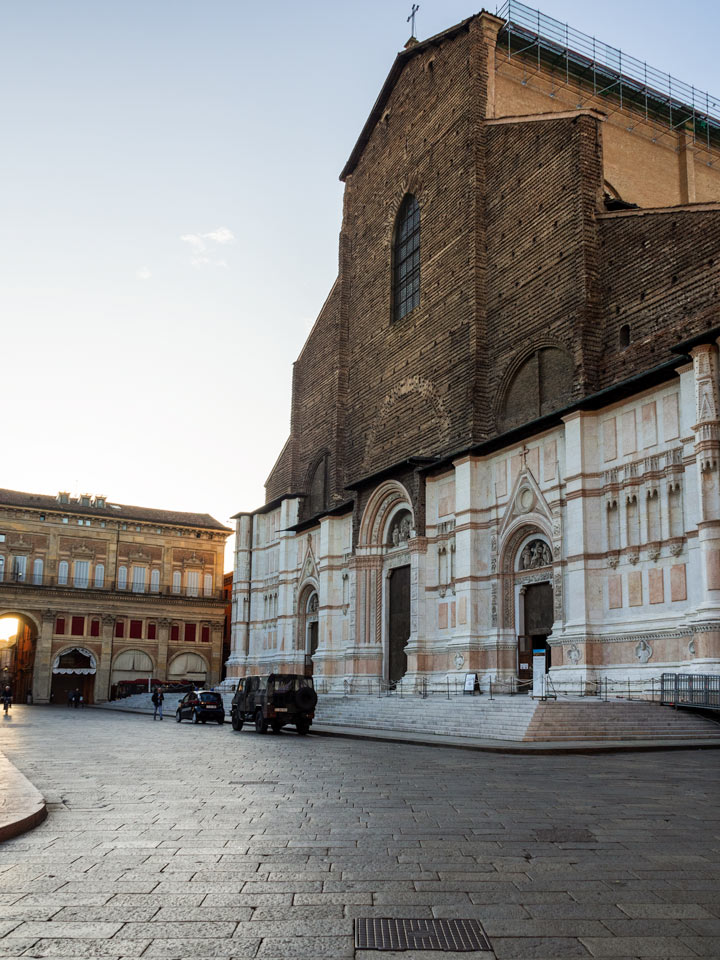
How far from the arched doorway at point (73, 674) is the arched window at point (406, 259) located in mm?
34243

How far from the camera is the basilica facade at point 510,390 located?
2195 centimetres

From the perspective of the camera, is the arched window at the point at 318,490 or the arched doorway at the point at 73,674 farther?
the arched doorway at the point at 73,674

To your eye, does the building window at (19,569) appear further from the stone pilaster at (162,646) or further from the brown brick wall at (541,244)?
the brown brick wall at (541,244)

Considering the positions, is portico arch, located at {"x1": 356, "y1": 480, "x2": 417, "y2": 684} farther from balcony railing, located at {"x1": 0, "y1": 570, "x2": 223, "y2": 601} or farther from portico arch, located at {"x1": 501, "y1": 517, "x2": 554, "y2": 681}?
balcony railing, located at {"x1": 0, "y1": 570, "x2": 223, "y2": 601}

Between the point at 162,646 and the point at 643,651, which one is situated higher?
the point at 162,646

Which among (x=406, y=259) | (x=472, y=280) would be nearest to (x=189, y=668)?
(x=406, y=259)

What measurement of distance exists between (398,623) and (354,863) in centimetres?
2714

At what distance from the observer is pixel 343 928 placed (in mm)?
4621

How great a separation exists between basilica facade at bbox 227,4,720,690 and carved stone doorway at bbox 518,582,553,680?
0.07m

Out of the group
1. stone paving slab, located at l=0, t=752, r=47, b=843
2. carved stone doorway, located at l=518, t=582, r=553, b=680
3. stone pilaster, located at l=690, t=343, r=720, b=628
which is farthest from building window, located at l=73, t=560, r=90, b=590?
stone paving slab, located at l=0, t=752, r=47, b=843

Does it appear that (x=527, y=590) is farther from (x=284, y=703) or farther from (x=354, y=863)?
(x=354, y=863)

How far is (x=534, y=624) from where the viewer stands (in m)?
26.1

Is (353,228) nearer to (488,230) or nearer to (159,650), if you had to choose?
(488,230)

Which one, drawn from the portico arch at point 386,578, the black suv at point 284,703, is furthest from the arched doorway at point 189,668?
the black suv at point 284,703
